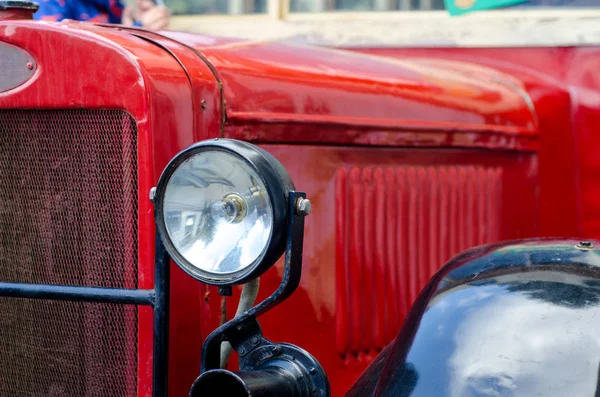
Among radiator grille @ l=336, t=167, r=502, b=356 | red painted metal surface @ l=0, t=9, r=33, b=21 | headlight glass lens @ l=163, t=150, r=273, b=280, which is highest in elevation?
red painted metal surface @ l=0, t=9, r=33, b=21

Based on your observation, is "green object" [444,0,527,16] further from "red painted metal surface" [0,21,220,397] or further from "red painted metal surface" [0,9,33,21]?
"red painted metal surface" [0,9,33,21]

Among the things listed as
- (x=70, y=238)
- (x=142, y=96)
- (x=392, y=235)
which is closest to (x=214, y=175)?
(x=142, y=96)

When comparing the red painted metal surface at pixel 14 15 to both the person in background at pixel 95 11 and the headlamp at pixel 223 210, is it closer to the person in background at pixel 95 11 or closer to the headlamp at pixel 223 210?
the headlamp at pixel 223 210

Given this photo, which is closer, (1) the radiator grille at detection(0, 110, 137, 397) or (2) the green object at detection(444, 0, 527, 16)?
(1) the radiator grille at detection(0, 110, 137, 397)

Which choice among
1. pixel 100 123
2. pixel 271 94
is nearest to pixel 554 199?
pixel 271 94

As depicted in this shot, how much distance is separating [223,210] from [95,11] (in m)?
1.78

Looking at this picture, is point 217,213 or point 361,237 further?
point 361,237

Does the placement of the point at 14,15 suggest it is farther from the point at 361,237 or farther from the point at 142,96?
the point at 361,237

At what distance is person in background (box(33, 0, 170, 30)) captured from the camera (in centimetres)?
244

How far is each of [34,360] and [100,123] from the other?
1.40 feet

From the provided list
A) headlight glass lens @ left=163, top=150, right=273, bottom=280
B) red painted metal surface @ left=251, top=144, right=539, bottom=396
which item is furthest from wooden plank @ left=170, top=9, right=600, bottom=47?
headlight glass lens @ left=163, top=150, right=273, bottom=280

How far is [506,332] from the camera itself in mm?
1062

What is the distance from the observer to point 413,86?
5.92 ft

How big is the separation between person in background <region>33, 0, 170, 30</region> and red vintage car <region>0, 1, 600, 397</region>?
85 cm
